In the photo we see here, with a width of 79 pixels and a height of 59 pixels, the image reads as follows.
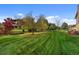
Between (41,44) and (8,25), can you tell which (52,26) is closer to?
(41,44)

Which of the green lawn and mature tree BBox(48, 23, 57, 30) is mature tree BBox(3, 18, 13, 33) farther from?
mature tree BBox(48, 23, 57, 30)

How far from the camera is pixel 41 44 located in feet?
6.10

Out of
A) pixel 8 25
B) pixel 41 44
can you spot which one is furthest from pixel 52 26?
pixel 8 25

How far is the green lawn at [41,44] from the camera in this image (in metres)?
1.85

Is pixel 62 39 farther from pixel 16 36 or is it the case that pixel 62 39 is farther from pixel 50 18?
pixel 16 36

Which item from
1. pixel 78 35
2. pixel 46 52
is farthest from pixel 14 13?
pixel 78 35

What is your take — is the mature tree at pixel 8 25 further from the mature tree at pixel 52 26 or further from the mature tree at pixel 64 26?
the mature tree at pixel 64 26

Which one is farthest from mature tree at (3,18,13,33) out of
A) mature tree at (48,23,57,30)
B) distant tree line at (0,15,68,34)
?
mature tree at (48,23,57,30)

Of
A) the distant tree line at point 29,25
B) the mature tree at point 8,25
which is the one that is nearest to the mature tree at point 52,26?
the distant tree line at point 29,25

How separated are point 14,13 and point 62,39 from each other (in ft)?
1.81

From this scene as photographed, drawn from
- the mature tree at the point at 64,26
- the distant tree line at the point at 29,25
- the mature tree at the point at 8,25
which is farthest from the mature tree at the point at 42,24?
the mature tree at the point at 8,25

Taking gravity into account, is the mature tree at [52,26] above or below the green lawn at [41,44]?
above

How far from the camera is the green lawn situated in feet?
6.06

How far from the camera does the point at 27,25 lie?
1.90m
